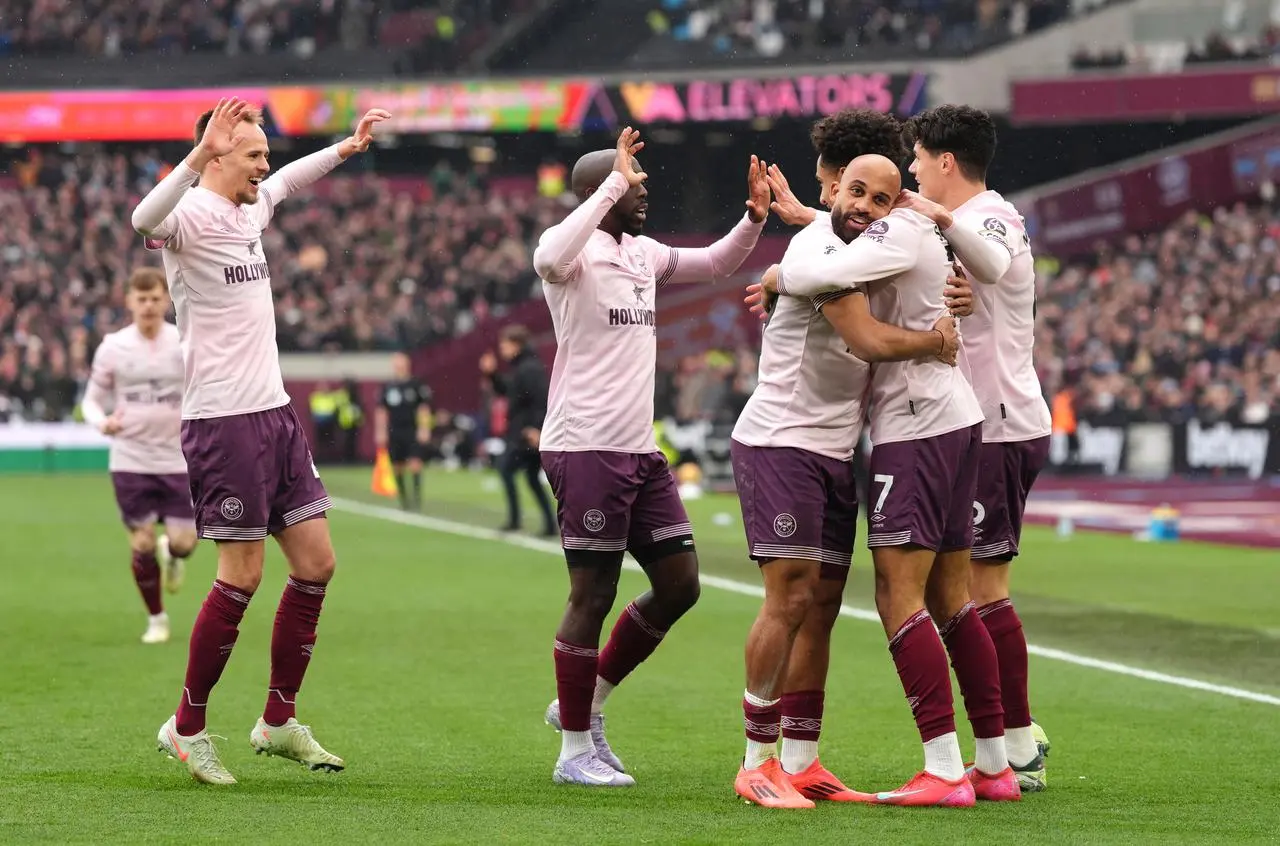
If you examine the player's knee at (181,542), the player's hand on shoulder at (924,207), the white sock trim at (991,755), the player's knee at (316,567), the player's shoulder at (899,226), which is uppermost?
the player's hand on shoulder at (924,207)

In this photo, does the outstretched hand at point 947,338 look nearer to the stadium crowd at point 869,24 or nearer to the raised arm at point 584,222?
the raised arm at point 584,222

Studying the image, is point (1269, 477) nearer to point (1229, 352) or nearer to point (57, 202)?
point (1229, 352)

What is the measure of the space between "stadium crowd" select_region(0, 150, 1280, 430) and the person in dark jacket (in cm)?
1047

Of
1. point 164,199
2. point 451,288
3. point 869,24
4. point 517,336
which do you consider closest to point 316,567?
point 164,199

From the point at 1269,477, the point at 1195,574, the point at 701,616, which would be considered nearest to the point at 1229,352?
the point at 1269,477

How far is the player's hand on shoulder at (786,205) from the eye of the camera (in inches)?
286

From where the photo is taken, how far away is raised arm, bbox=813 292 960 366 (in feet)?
22.2

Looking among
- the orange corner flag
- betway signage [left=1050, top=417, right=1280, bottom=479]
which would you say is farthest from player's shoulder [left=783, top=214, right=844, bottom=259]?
betway signage [left=1050, top=417, right=1280, bottom=479]

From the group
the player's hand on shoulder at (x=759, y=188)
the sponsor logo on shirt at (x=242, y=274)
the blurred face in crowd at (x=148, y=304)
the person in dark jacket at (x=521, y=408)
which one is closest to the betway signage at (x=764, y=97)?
the person in dark jacket at (x=521, y=408)

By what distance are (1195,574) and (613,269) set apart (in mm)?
10686

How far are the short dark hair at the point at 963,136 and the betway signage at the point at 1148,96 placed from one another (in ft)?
109

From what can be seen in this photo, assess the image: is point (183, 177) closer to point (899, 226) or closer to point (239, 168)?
point (239, 168)

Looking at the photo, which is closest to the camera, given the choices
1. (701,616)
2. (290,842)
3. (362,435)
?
(290,842)

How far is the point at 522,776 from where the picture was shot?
300 inches
